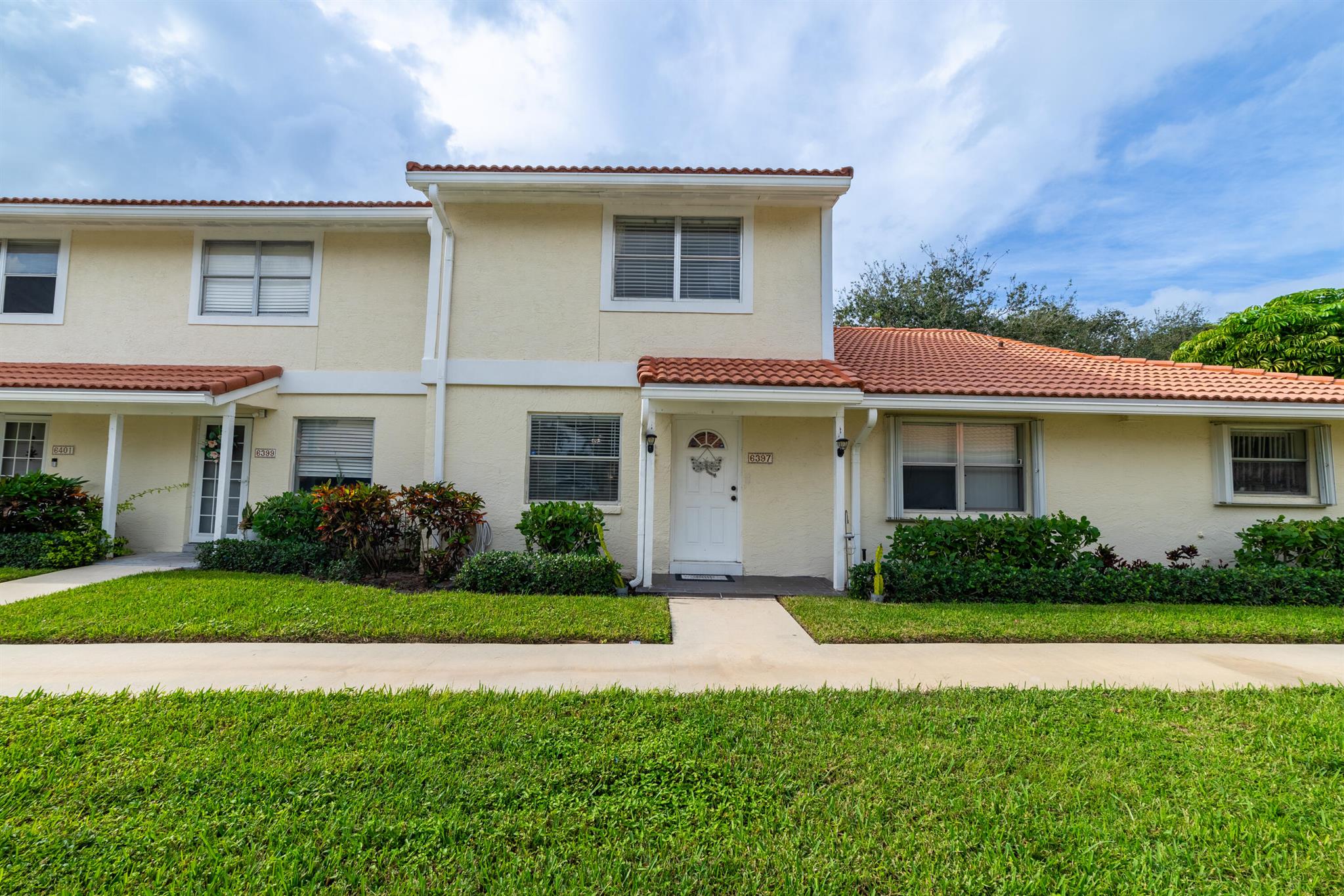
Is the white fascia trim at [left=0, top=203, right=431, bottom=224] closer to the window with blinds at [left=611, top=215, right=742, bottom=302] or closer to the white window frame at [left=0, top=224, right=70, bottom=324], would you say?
the white window frame at [left=0, top=224, right=70, bottom=324]

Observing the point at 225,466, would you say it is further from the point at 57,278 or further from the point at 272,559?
the point at 57,278

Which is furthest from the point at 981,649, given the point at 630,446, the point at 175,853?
the point at 175,853

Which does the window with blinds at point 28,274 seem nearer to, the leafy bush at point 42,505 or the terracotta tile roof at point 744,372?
the leafy bush at point 42,505

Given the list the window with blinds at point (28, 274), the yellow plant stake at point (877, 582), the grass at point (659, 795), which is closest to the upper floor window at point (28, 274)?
the window with blinds at point (28, 274)

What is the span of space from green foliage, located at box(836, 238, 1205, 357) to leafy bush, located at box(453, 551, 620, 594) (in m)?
19.0

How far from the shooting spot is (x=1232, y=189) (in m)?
16.1

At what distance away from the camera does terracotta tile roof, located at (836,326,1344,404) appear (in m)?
8.45

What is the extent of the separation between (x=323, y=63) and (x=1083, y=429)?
666 inches

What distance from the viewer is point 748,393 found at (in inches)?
306

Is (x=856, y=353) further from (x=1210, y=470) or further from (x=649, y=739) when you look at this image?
(x=649, y=739)

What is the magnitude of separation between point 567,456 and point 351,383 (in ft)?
13.7

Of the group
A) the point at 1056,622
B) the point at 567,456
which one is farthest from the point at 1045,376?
the point at 567,456

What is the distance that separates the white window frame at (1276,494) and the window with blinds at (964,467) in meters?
3.02

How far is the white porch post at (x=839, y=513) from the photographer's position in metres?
8.01
